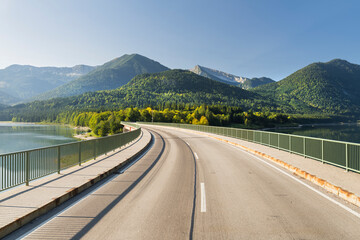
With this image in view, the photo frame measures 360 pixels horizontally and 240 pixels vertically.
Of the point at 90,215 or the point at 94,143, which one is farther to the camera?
the point at 94,143

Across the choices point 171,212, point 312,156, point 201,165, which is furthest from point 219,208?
point 312,156

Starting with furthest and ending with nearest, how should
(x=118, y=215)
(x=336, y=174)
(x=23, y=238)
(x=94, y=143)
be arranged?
(x=94, y=143)
(x=336, y=174)
(x=118, y=215)
(x=23, y=238)

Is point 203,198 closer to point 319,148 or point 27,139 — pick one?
point 319,148

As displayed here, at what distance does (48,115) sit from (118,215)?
230m

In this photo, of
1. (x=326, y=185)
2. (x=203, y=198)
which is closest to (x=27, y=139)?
(x=203, y=198)

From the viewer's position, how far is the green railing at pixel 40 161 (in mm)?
6287

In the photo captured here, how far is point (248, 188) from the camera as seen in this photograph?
6.85 m

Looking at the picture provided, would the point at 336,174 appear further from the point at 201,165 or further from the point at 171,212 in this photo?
the point at 171,212

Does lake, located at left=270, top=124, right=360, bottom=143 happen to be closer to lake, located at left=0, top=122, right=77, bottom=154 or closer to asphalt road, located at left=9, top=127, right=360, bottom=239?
asphalt road, located at left=9, top=127, right=360, bottom=239

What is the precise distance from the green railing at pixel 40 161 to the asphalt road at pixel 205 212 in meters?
2.47

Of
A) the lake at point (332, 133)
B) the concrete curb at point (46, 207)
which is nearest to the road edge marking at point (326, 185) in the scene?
the concrete curb at point (46, 207)

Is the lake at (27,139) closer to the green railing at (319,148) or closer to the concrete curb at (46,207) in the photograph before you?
the concrete curb at (46,207)

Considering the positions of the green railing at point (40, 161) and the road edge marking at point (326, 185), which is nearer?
the road edge marking at point (326, 185)

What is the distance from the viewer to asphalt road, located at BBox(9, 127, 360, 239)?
4.05 meters
